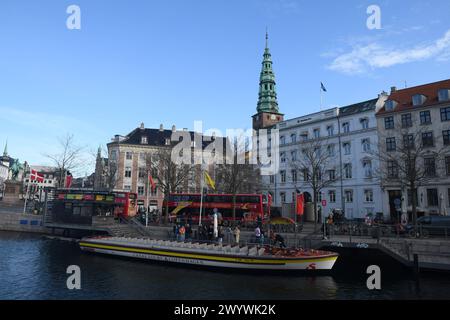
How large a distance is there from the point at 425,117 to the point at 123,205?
42013 mm

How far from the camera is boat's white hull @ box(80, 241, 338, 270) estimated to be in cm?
2119

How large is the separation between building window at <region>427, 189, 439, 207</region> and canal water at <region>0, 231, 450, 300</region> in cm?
2115

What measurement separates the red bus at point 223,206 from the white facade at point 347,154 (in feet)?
20.5

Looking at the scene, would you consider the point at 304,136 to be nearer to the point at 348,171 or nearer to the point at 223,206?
the point at 348,171

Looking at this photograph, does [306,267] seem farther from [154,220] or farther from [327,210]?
[327,210]

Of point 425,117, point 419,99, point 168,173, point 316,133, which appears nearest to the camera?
point 425,117

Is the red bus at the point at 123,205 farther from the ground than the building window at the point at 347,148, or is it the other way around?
the building window at the point at 347,148

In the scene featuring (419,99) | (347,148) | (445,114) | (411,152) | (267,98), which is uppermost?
(267,98)

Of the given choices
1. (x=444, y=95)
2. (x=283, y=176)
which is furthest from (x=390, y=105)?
(x=283, y=176)

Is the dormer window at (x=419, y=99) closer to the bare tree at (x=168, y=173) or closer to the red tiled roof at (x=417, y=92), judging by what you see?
the red tiled roof at (x=417, y=92)

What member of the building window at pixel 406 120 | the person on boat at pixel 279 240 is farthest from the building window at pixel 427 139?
the person on boat at pixel 279 240

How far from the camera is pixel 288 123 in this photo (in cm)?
5975

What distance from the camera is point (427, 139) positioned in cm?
4169

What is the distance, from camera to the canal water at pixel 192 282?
16.8 meters
